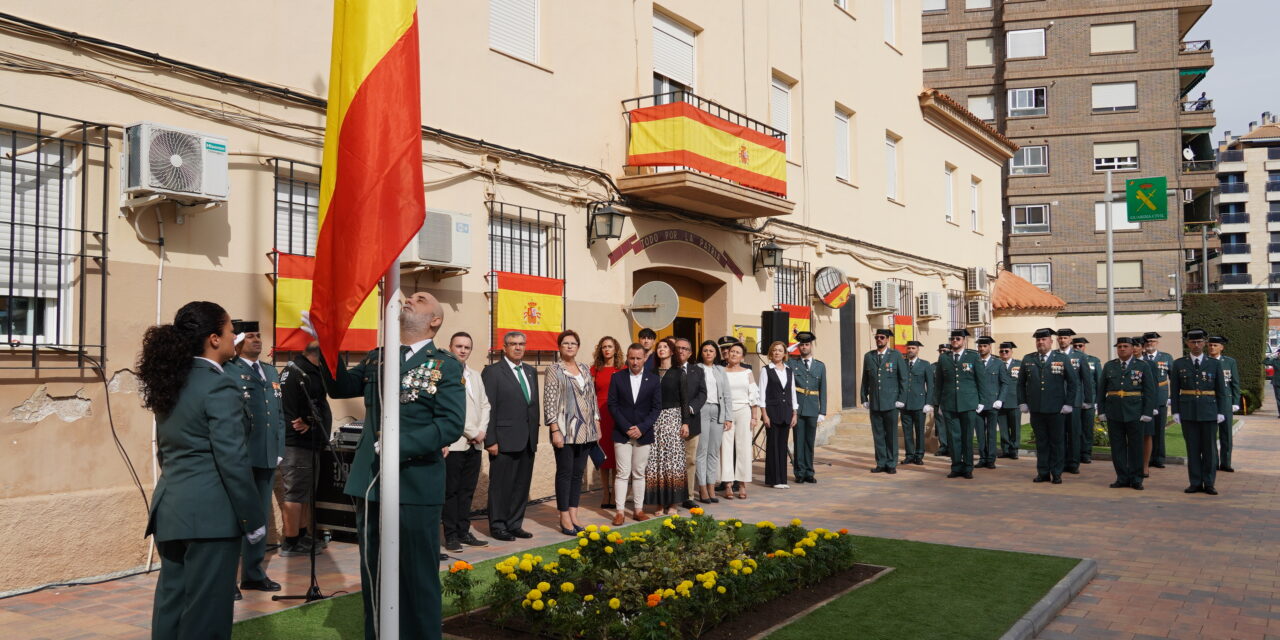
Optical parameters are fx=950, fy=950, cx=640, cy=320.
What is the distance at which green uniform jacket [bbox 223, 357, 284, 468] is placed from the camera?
690 cm

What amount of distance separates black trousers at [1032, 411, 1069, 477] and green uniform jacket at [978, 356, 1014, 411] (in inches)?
57.7

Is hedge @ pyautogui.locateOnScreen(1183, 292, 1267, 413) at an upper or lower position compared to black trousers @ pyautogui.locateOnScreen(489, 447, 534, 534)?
upper

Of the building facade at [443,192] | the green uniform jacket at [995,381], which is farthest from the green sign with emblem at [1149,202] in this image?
the green uniform jacket at [995,381]

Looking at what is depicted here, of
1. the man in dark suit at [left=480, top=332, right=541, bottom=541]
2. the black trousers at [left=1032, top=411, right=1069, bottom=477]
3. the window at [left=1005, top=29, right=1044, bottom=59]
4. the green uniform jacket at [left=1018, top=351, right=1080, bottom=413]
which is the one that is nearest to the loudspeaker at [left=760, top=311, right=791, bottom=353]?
the green uniform jacket at [left=1018, top=351, right=1080, bottom=413]

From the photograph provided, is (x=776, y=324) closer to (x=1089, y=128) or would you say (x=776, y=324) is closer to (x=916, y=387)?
(x=916, y=387)

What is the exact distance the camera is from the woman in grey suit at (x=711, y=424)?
11.4m

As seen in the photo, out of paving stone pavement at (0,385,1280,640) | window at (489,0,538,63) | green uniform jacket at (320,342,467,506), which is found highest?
window at (489,0,538,63)

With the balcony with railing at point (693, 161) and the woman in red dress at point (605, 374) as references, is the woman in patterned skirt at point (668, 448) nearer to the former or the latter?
the woman in red dress at point (605, 374)

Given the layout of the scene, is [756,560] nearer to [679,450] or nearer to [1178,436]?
[679,450]

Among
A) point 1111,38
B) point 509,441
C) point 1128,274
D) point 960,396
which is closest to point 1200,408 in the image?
point 960,396

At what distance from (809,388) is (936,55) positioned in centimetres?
3314

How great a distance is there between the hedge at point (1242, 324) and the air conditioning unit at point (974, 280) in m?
7.08

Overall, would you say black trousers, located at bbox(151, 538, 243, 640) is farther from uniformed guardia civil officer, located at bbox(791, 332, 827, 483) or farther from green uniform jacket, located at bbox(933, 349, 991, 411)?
green uniform jacket, located at bbox(933, 349, 991, 411)

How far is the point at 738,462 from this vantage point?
12.0 metres
